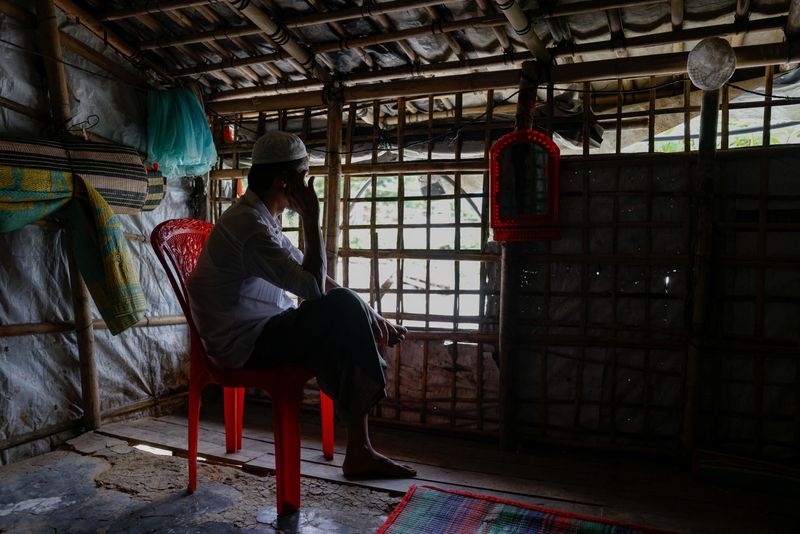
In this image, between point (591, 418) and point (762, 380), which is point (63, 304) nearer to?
point (591, 418)

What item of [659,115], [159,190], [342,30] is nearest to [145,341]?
[159,190]

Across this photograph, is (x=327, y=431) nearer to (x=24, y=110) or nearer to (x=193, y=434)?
(x=193, y=434)

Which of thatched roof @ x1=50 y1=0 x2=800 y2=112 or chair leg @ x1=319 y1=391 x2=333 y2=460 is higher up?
thatched roof @ x1=50 y1=0 x2=800 y2=112

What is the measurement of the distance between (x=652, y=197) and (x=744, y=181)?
434 mm

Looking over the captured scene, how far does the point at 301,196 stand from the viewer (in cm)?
210

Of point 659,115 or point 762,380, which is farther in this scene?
point 659,115

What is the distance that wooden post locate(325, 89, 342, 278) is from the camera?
3.41m

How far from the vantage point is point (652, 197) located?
2852 millimetres

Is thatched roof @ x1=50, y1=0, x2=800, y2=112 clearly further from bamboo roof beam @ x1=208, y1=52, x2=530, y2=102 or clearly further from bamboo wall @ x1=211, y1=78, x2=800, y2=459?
bamboo wall @ x1=211, y1=78, x2=800, y2=459

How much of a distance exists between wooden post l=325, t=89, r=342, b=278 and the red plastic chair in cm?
101

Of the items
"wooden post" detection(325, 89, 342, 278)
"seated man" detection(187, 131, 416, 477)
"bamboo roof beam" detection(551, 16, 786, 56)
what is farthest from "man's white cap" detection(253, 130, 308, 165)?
"bamboo roof beam" detection(551, 16, 786, 56)

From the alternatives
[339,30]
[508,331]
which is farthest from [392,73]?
[508,331]

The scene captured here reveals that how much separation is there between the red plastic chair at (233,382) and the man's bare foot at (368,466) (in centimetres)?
28

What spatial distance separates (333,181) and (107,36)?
159cm
